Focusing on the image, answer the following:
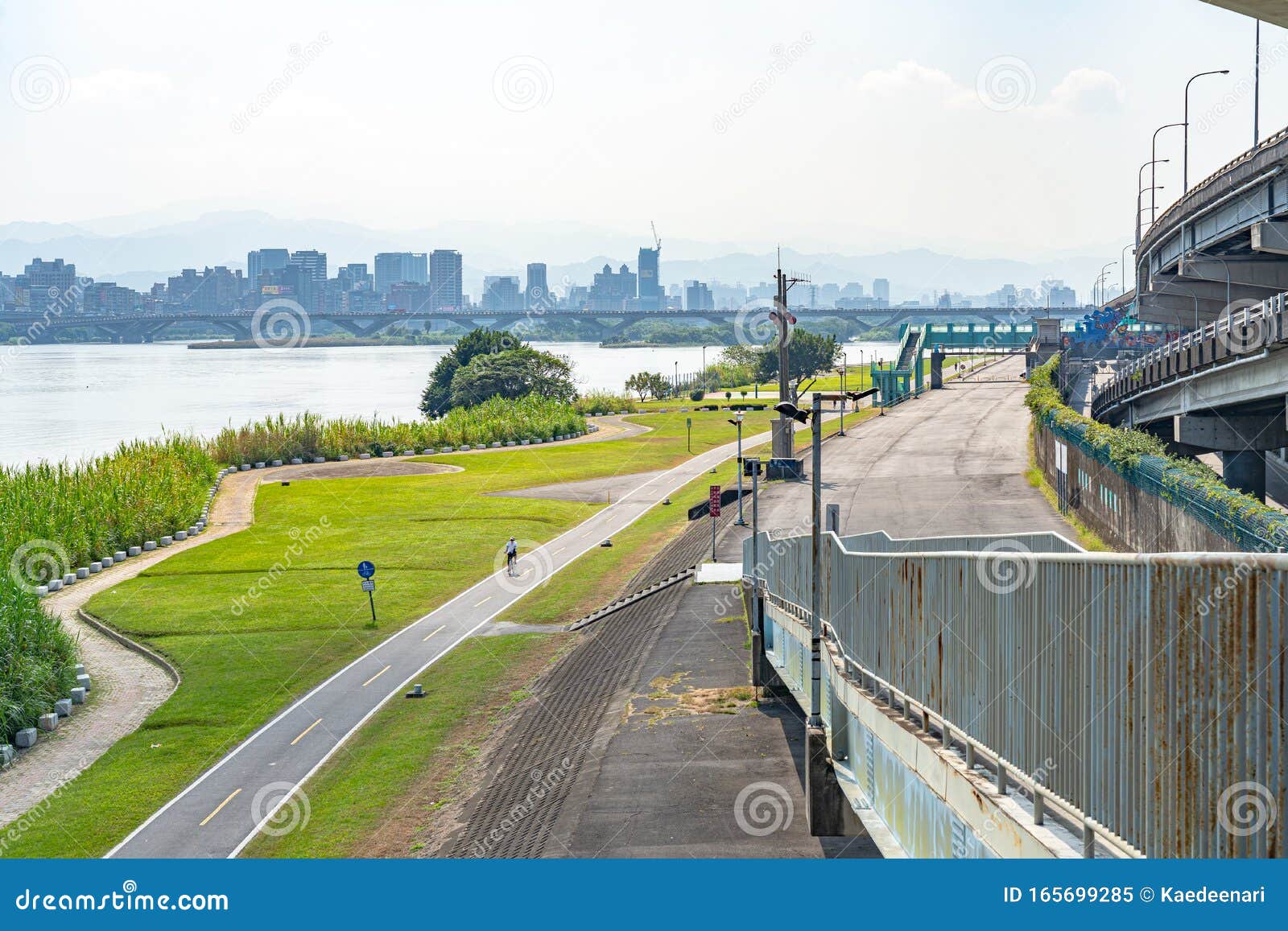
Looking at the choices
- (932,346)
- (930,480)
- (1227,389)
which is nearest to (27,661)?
(1227,389)

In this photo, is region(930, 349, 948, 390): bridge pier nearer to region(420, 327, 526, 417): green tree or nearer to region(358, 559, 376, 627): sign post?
region(420, 327, 526, 417): green tree

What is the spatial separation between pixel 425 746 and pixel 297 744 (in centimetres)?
353

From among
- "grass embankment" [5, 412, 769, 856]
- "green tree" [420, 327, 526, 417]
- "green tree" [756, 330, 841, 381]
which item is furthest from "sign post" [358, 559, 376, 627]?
"green tree" [756, 330, 841, 381]

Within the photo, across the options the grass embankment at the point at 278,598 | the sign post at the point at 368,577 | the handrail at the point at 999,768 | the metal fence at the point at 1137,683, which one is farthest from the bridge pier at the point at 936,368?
the metal fence at the point at 1137,683

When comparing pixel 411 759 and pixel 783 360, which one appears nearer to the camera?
pixel 411 759

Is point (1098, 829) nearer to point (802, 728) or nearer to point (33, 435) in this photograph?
point (802, 728)

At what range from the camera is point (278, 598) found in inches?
1967

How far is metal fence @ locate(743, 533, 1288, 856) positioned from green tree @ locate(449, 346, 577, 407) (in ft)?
403

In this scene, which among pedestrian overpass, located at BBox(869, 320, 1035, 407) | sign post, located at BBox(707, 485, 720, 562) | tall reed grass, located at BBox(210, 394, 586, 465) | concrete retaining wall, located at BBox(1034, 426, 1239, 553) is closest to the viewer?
concrete retaining wall, located at BBox(1034, 426, 1239, 553)

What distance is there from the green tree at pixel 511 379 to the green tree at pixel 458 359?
17.5 feet

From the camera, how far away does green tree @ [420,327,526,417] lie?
147 meters

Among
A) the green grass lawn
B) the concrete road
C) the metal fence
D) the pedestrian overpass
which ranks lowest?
the green grass lawn

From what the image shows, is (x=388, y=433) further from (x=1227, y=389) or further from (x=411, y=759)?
(x=1227, y=389)

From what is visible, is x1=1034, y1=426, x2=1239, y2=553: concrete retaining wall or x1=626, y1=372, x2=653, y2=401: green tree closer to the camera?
x1=1034, y1=426, x2=1239, y2=553: concrete retaining wall
